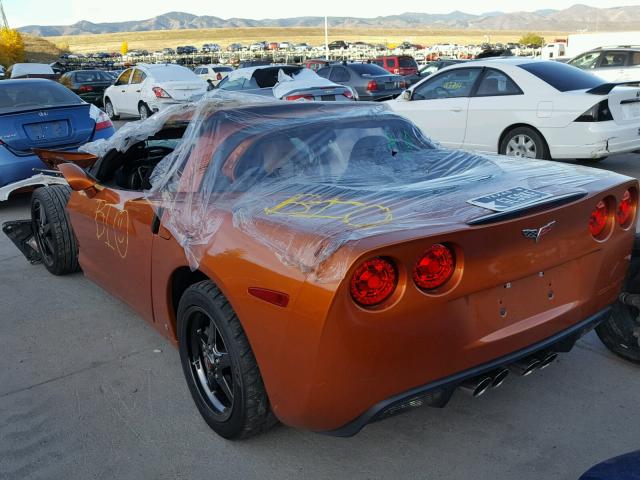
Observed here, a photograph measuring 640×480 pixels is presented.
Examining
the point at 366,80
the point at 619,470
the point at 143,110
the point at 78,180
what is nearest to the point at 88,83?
the point at 143,110

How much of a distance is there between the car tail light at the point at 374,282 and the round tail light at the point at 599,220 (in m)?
1.12

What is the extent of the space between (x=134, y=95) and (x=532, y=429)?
1646 cm

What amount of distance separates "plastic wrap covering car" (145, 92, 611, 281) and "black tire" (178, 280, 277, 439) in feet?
0.79

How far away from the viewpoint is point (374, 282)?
221cm

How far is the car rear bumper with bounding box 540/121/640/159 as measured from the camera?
24.9ft

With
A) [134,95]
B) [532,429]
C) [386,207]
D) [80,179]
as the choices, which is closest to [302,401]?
[386,207]

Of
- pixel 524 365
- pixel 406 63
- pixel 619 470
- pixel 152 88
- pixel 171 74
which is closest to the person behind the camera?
pixel 619 470

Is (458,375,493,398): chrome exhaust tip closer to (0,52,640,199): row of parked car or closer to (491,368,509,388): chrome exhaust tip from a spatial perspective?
(491,368,509,388): chrome exhaust tip

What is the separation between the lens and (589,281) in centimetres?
274

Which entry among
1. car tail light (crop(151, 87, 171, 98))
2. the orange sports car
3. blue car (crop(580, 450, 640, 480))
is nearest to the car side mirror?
the orange sports car

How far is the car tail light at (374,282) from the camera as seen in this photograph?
218cm

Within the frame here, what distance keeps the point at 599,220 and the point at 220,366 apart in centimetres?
186

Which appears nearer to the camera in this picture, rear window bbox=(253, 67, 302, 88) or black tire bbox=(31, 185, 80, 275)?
black tire bbox=(31, 185, 80, 275)

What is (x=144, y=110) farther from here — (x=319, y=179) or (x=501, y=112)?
(x=319, y=179)
